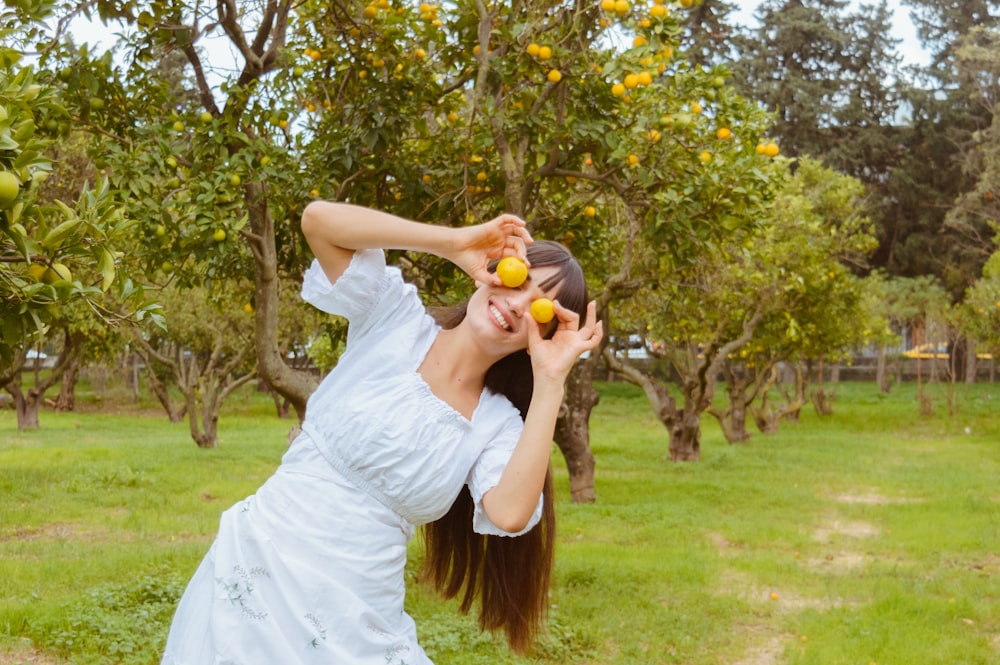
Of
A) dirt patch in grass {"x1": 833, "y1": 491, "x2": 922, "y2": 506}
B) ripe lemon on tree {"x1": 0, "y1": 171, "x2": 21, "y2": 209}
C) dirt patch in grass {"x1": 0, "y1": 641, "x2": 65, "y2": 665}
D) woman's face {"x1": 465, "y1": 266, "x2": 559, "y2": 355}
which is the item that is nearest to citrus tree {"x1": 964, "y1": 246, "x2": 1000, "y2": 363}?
dirt patch in grass {"x1": 833, "y1": 491, "x2": 922, "y2": 506}

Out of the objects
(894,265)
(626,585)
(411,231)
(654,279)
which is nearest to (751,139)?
(654,279)

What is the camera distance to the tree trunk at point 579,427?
9.14 metres

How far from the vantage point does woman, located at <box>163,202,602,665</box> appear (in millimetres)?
2273

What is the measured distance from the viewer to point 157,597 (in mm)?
6039

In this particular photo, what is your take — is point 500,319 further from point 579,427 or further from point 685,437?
point 685,437

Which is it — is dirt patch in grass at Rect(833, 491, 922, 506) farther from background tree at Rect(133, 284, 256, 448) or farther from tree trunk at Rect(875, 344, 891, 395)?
tree trunk at Rect(875, 344, 891, 395)

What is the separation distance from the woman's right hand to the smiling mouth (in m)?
0.07

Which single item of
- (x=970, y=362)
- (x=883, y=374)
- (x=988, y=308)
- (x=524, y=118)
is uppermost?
(x=524, y=118)

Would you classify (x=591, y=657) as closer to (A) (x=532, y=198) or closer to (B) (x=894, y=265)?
(A) (x=532, y=198)

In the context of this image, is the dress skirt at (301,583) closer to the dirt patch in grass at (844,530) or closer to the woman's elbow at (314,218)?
the woman's elbow at (314,218)

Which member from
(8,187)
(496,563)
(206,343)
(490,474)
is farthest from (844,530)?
(206,343)

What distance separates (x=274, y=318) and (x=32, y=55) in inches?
67.7

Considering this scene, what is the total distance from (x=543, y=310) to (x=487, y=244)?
19 cm

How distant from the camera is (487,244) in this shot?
238 cm
